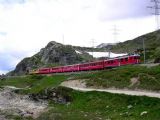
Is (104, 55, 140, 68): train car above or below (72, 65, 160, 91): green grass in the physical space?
above

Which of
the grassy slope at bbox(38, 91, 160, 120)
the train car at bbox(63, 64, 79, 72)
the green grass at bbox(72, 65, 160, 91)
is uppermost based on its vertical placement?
the train car at bbox(63, 64, 79, 72)

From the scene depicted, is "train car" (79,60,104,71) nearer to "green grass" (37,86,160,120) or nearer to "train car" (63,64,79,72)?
"train car" (63,64,79,72)

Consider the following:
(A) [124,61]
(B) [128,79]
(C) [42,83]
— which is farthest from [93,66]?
(B) [128,79]

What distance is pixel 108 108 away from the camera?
49344 millimetres

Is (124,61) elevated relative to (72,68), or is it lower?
elevated

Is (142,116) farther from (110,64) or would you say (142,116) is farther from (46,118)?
(110,64)

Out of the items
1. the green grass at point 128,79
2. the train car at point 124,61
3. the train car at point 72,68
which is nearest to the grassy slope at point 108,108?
the green grass at point 128,79

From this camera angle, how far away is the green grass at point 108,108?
4211cm

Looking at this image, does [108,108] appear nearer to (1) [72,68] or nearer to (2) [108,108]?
(2) [108,108]

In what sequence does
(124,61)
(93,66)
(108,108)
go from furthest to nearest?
(93,66), (124,61), (108,108)

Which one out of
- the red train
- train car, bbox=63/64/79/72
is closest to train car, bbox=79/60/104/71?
the red train

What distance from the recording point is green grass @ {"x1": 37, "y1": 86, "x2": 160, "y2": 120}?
4211 cm

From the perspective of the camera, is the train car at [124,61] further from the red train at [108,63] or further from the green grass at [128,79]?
the green grass at [128,79]

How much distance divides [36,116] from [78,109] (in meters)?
5.66
